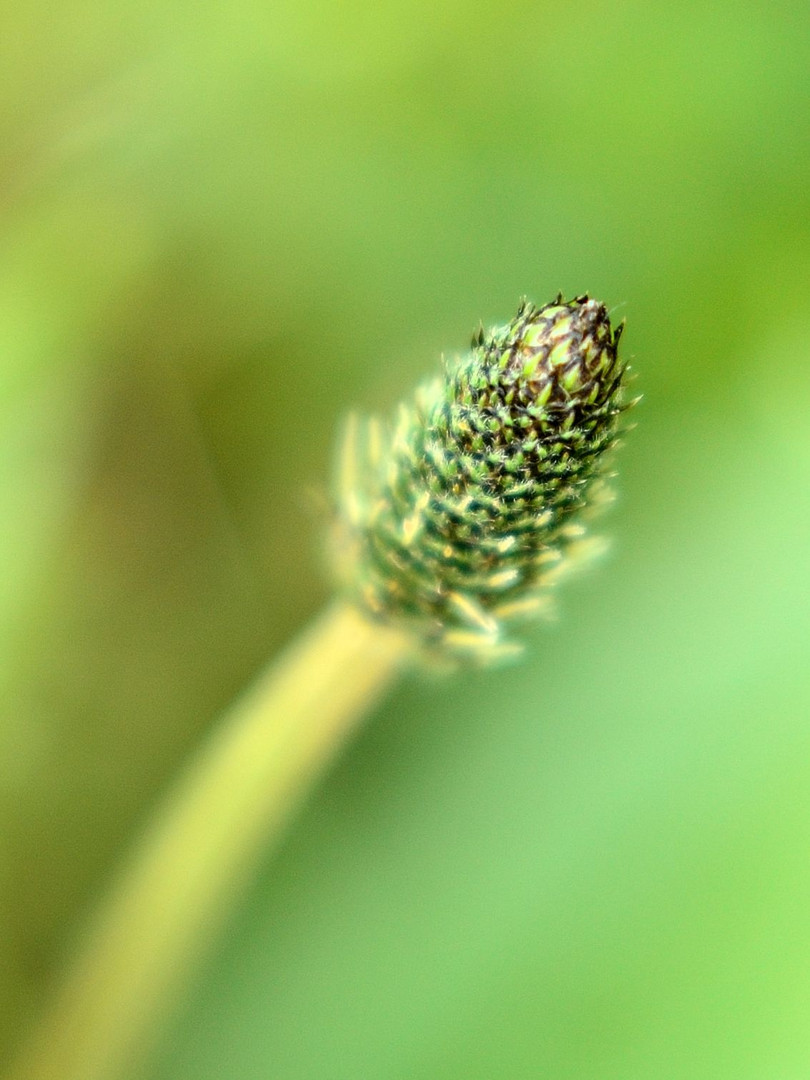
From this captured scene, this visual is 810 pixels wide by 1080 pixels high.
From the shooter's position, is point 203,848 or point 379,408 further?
point 379,408

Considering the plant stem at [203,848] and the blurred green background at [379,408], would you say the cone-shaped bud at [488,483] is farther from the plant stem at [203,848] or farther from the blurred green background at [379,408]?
the blurred green background at [379,408]

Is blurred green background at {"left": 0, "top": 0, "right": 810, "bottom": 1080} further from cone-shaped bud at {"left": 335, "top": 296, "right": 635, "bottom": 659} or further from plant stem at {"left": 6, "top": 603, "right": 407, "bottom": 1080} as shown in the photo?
cone-shaped bud at {"left": 335, "top": 296, "right": 635, "bottom": 659}

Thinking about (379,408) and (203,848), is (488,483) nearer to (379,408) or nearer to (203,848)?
(203,848)

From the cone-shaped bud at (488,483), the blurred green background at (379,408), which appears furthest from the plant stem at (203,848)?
the cone-shaped bud at (488,483)

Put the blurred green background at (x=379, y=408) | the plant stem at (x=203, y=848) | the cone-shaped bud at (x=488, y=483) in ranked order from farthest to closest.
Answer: the plant stem at (x=203, y=848) < the blurred green background at (x=379, y=408) < the cone-shaped bud at (x=488, y=483)

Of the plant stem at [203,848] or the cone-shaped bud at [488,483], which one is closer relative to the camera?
the cone-shaped bud at [488,483]

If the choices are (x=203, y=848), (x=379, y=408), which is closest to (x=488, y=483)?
(x=203, y=848)

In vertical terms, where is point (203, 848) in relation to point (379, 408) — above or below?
below
